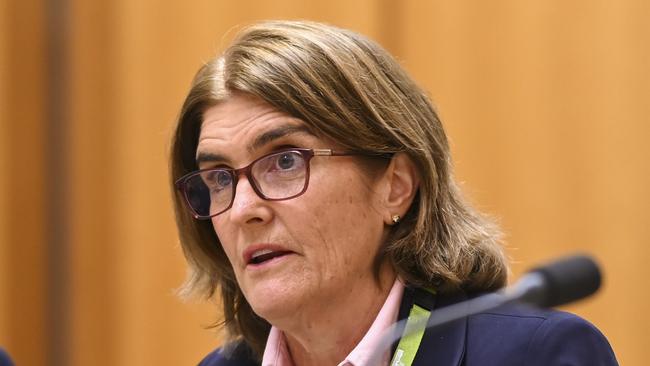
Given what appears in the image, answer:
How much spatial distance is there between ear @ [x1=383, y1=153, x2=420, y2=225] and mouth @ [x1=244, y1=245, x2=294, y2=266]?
22cm

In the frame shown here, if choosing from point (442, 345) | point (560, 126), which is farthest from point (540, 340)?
point (560, 126)

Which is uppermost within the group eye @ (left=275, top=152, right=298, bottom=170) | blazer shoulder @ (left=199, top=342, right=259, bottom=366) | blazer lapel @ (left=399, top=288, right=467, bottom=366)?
eye @ (left=275, top=152, right=298, bottom=170)

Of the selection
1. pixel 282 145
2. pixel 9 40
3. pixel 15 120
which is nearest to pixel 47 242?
pixel 15 120

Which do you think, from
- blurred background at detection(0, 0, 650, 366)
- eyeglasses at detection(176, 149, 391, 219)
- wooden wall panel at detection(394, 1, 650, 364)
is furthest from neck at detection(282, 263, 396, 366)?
blurred background at detection(0, 0, 650, 366)

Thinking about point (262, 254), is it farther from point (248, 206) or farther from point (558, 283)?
point (558, 283)

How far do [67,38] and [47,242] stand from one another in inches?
28.4

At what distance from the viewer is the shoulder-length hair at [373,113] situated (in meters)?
1.83

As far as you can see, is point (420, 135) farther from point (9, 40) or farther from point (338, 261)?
point (9, 40)

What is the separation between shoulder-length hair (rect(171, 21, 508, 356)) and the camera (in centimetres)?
183

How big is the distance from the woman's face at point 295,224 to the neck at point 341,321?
0.4 inches

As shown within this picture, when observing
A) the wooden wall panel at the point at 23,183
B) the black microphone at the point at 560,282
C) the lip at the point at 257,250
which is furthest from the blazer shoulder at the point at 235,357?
the wooden wall panel at the point at 23,183

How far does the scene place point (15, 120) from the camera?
3.49 metres

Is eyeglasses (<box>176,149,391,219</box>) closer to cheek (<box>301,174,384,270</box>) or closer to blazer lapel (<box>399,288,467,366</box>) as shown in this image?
cheek (<box>301,174,384,270</box>)

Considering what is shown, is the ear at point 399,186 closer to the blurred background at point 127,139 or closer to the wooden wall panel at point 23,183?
the blurred background at point 127,139
